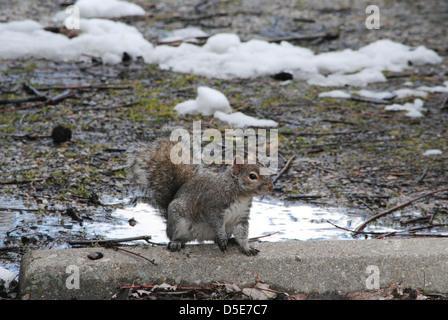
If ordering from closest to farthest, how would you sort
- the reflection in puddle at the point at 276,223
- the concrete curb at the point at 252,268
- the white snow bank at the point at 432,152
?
the concrete curb at the point at 252,268, the reflection in puddle at the point at 276,223, the white snow bank at the point at 432,152

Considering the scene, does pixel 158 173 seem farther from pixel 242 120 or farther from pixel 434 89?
pixel 434 89

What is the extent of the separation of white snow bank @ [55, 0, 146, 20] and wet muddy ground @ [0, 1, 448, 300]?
0.25 metres

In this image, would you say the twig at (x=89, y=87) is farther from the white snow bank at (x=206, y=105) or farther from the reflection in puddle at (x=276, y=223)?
the reflection in puddle at (x=276, y=223)

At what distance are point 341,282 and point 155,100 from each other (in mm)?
3227

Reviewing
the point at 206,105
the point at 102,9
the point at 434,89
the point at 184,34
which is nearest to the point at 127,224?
the point at 206,105

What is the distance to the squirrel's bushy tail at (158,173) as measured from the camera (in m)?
3.14

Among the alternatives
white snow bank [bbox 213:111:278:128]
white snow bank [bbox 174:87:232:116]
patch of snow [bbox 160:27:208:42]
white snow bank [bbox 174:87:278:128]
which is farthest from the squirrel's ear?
patch of snow [bbox 160:27:208:42]

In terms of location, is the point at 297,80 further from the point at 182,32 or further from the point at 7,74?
the point at 7,74

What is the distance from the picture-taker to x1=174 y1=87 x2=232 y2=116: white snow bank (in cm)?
519

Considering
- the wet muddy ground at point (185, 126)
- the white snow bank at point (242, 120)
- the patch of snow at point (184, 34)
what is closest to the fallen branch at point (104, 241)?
the wet muddy ground at point (185, 126)

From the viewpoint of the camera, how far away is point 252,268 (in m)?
2.72

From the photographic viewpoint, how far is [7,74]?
587cm

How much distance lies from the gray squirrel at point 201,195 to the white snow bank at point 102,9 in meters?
4.99

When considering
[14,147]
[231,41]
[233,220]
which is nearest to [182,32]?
[231,41]
